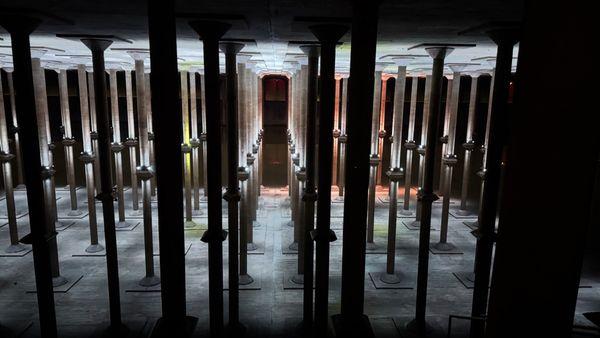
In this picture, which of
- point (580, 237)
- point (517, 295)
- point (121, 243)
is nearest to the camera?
point (580, 237)

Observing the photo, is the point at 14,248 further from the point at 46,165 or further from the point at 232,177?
the point at 232,177

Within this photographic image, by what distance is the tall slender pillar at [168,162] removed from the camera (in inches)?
153

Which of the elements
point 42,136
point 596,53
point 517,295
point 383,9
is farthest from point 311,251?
point 42,136

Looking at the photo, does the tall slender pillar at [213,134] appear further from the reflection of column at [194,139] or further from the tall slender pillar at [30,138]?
the reflection of column at [194,139]

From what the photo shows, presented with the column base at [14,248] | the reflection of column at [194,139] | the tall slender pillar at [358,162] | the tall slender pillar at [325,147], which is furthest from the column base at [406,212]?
the column base at [14,248]

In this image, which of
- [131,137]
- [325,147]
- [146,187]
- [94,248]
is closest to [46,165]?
[146,187]

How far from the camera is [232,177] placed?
1023cm

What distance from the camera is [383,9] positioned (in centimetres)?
620

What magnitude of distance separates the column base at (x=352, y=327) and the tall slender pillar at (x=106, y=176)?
6.19 metres

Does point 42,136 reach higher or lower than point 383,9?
lower

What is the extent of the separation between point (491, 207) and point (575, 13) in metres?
7.32

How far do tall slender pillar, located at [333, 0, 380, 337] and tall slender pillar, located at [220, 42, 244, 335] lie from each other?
4.74 m

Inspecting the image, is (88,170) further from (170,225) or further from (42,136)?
Result: (170,225)

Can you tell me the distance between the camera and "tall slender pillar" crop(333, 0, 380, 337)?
4922 mm
